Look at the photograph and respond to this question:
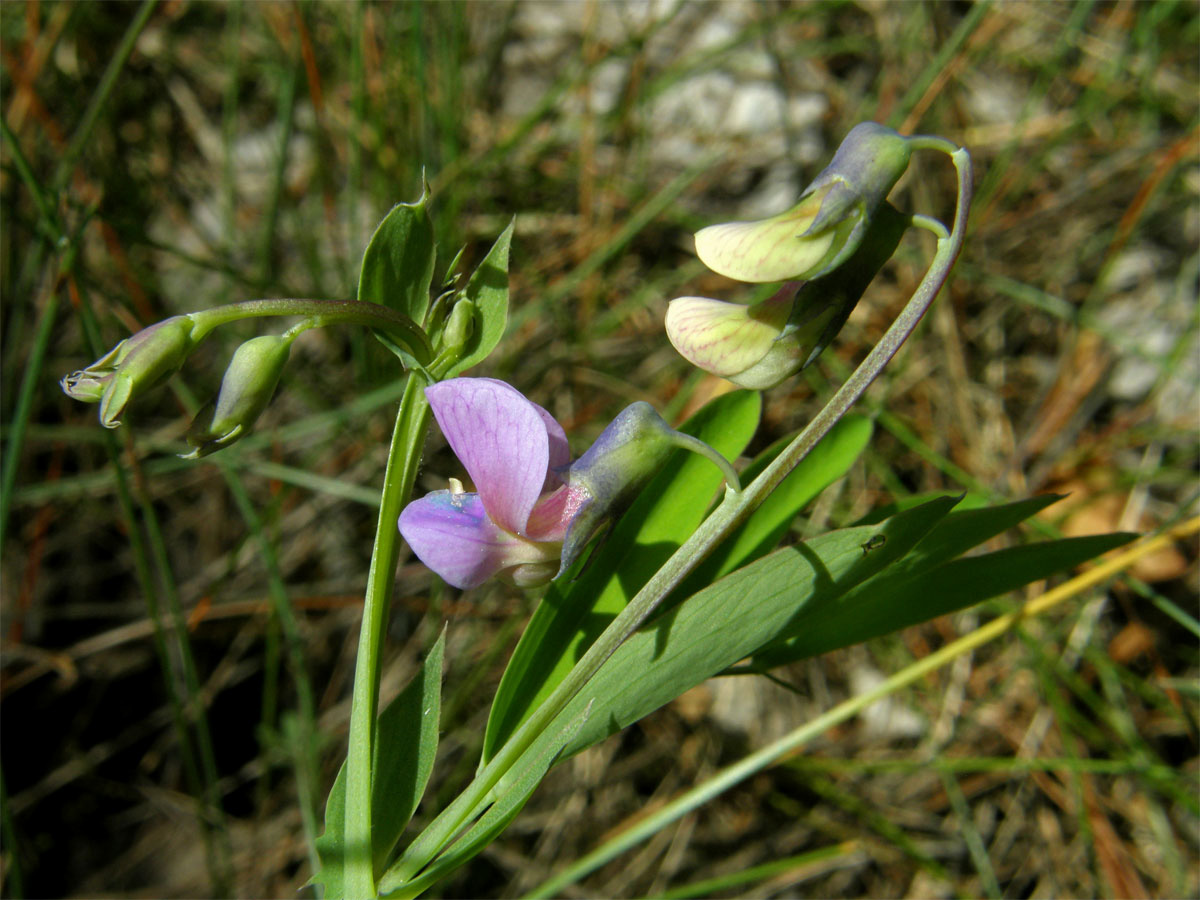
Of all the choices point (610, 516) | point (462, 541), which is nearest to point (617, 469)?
point (610, 516)

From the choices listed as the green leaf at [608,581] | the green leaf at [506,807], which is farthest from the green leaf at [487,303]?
the green leaf at [506,807]

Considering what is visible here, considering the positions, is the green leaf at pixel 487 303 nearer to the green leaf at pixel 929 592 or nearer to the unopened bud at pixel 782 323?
the unopened bud at pixel 782 323

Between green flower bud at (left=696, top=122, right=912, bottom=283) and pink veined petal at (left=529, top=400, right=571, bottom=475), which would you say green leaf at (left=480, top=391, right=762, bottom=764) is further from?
green flower bud at (left=696, top=122, right=912, bottom=283)

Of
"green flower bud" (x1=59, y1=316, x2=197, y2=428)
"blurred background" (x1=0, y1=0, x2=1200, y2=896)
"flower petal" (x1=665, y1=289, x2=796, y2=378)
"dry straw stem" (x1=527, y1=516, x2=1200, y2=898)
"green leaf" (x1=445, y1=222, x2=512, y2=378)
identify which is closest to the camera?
"green flower bud" (x1=59, y1=316, x2=197, y2=428)

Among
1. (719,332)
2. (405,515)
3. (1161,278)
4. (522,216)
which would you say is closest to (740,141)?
(522,216)

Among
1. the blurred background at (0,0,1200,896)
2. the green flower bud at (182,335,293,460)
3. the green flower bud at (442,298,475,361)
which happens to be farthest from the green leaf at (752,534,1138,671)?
the blurred background at (0,0,1200,896)

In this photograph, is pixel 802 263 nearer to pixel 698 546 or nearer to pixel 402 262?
pixel 698 546

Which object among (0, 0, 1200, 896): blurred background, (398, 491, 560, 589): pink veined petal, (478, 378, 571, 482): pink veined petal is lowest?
(0, 0, 1200, 896): blurred background
